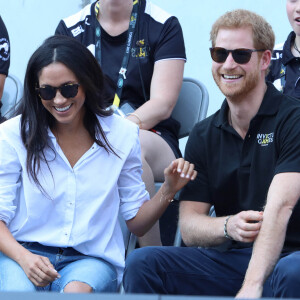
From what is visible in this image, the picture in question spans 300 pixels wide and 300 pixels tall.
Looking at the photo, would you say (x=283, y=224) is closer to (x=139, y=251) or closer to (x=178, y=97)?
(x=139, y=251)

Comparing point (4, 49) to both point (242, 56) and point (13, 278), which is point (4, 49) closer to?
point (242, 56)

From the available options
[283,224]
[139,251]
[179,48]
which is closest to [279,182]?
[283,224]

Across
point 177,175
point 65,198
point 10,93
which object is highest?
point 10,93

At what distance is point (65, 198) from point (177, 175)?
1.48 ft

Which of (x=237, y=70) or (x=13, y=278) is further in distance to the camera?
(x=237, y=70)

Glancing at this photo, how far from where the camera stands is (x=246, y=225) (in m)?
2.71

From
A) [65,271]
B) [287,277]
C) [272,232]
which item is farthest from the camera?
[65,271]

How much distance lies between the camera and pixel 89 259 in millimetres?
2871

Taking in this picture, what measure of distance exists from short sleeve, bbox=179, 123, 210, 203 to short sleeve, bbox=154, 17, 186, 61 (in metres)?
0.83

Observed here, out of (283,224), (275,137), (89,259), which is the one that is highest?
(275,137)

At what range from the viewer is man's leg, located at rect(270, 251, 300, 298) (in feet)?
8.04

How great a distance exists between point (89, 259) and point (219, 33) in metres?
1.06

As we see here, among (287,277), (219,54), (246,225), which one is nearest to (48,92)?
(219,54)

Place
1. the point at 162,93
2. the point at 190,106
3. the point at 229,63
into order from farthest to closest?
1. the point at 190,106
2. the point at 162,93
3. the point at 229,63
